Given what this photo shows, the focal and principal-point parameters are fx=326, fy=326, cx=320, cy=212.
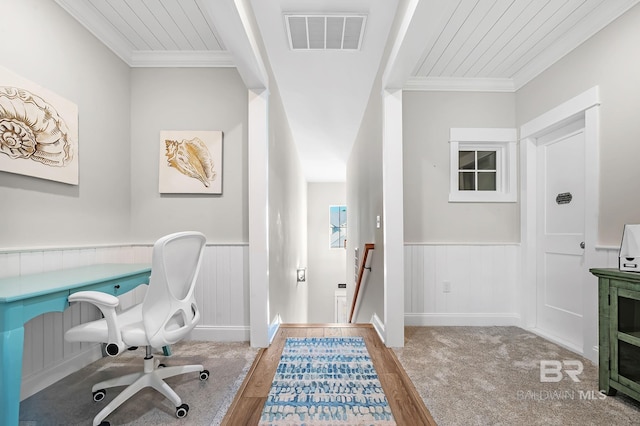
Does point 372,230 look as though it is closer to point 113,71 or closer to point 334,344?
point 334,344

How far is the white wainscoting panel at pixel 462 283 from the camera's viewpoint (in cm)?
338

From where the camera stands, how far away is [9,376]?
1.27 metres

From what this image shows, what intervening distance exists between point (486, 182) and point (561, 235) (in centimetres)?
89

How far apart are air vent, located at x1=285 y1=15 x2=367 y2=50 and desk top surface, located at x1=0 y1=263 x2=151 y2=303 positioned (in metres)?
2.14

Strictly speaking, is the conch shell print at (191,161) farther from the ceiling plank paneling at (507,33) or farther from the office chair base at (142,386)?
the ceiling plank paneling at (507,33)

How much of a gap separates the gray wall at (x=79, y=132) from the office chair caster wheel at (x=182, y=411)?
1.34m

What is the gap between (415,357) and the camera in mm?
2479

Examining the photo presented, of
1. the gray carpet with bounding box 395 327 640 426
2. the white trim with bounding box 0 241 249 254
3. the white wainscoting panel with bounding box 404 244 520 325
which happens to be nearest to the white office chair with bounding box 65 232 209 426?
the white trim with bounding box 0 241 249 254

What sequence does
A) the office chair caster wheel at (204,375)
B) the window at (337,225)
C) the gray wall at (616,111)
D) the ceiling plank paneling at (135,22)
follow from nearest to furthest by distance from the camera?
the office chair caster wheel at (204,375), the gray wall at (616,111), the ceiling plank paneling at (135,22), the window at (337,225)

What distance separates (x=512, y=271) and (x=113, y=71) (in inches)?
166

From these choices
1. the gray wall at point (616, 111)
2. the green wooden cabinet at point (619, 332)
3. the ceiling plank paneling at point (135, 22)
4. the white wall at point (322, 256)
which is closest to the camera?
the green wooden cabinet at point (619, 332)

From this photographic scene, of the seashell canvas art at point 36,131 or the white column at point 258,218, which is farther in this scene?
the white column at point 258,218

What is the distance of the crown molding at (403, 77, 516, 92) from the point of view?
136 inches

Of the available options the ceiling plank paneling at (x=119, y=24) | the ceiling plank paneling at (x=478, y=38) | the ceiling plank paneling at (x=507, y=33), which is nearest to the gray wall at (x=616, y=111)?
the ceiling plank paneling at (x=507, y=33)
